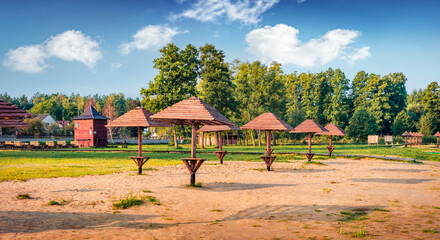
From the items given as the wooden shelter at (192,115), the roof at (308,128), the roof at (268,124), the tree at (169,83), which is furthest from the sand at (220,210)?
the tree at (169,83)

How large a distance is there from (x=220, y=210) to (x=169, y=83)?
114 ft

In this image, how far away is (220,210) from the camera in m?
8.59

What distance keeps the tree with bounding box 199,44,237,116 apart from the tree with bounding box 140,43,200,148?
2103mm

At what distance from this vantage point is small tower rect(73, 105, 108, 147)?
48469 millimetres

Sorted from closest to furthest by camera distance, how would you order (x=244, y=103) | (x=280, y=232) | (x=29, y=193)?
(x=280, y=232) → (x=29, y=193) → (x=244, y=103)

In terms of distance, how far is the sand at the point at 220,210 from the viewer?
6.57m

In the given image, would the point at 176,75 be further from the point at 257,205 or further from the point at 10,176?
the point at 257,205

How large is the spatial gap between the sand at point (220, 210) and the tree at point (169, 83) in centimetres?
2799

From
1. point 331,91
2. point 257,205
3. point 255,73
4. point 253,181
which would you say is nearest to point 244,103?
point 255,73

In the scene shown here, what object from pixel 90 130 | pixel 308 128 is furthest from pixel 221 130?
pixel 90 130

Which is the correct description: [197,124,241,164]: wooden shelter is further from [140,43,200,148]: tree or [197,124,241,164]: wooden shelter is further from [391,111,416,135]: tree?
[391,111,416,135]: tree

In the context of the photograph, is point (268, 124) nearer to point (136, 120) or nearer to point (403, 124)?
point (136, 120)

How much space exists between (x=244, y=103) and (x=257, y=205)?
160ft

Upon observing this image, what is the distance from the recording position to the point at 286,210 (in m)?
8.66
